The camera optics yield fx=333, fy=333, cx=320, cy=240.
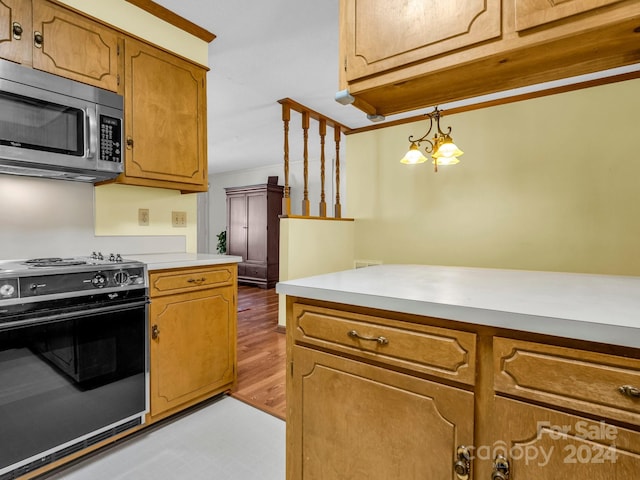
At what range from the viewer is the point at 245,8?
84.1 inches

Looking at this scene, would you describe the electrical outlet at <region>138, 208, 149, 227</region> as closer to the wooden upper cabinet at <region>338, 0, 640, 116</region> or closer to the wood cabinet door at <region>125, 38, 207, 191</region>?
the wood cabinet door at <region>125, 38, 207, 191</region>

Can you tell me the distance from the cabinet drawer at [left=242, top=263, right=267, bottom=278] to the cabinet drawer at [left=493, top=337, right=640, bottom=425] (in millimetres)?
5552

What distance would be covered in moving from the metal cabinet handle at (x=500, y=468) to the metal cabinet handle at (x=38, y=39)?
8.30 ft

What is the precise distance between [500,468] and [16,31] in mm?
2577

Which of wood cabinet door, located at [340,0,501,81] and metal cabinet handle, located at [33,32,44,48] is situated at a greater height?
metal cabinet handle, located at [33,32,44,48]

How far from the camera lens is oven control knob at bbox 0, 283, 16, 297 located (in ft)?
4.34

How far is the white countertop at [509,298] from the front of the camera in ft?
2.41

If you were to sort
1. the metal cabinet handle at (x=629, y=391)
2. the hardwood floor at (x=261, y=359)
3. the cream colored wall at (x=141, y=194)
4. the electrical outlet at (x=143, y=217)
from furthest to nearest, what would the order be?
1. the electrical outlet at (x=143, y=217)
2. the hardwood floor at (x=261, y=359)
3. the cream colored wall at (x=141, y=194)
4. the metal cabinet handle at (x=629, y=391)

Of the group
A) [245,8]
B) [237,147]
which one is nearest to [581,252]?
[245,8]

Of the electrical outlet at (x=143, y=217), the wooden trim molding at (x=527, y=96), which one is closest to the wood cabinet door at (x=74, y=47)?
the electrical outlet at (x=143, y=217)

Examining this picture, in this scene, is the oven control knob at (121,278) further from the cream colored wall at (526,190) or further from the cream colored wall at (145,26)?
the cream colored wall at (526,190)

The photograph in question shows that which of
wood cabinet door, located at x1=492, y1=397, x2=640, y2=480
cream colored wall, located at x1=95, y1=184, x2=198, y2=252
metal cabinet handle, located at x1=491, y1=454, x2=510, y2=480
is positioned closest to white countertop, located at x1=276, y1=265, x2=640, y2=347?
wood cabinet door, located at x1=492, y1=397, x2=640, y2=480

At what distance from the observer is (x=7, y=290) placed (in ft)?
4.37

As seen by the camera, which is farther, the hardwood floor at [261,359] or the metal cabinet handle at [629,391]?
the hardwood floor at [261,359]
